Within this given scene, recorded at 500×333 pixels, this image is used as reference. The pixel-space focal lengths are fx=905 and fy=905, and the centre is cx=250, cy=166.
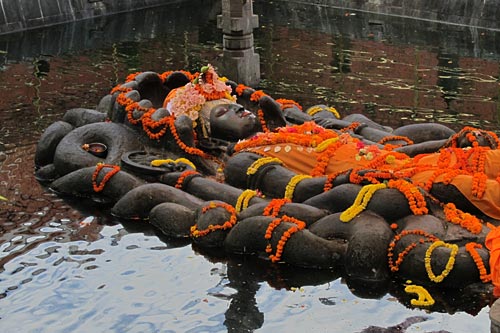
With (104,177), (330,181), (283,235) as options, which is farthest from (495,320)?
(104,177)

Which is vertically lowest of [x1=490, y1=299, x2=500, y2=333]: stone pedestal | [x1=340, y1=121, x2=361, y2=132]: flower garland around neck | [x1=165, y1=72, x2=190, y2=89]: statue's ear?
[x1=340, y1=121, x2=361, y2=132]: flower garland around neck

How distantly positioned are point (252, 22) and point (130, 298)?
418 inches

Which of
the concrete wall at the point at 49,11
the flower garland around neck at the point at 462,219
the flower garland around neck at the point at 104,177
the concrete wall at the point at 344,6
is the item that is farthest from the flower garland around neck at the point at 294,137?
the concrete wall at the point at 49,11

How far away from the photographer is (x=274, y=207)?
1004 centimetres

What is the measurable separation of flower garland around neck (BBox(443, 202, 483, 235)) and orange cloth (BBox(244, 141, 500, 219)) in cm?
19

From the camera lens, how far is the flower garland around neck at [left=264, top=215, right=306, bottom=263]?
31.7 ft

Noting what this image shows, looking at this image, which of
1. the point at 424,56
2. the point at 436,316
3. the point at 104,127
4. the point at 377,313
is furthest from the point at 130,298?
the point at 424,56

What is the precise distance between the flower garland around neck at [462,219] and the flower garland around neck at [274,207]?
1.78 meters

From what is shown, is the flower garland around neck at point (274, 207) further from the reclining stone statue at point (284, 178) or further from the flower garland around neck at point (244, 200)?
the flower garland around neck at point (244, 200)

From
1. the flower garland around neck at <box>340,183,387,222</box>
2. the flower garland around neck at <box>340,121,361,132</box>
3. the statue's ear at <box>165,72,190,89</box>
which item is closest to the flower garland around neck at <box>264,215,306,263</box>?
the flower garland around neck at <box>340,183,387,222</box>

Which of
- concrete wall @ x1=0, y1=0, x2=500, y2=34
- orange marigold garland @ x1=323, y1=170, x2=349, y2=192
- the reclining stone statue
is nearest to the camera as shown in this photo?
the reclining stone statue

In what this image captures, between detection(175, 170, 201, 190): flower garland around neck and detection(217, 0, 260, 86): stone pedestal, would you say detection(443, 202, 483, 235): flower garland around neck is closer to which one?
detection(175, 170, 201, 190): flower garland around neck

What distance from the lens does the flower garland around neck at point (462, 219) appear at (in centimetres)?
941

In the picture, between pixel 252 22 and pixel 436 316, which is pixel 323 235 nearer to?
pixel 436 316
